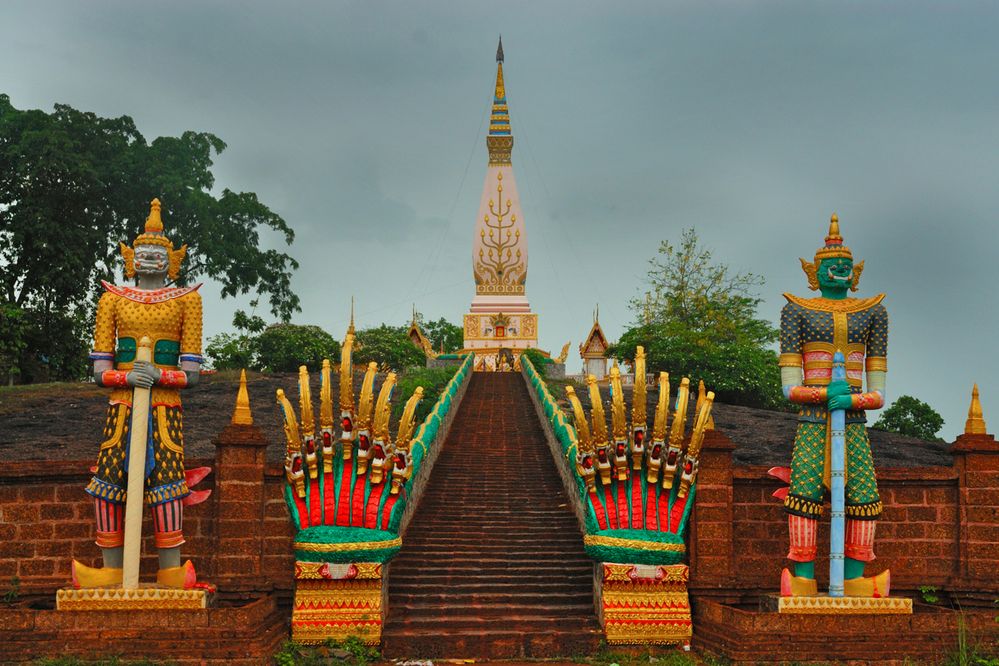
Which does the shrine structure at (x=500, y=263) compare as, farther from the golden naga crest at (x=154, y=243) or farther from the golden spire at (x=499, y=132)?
the golden naga crest at (x=154, y=243)

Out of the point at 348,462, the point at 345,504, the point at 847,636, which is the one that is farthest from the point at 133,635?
the point at 847,636

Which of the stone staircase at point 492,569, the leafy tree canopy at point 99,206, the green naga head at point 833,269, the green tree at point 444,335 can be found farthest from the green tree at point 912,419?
the green tree at point 444,335

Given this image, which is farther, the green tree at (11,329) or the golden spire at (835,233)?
the green tree at (11,329)

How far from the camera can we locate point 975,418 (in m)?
9.37

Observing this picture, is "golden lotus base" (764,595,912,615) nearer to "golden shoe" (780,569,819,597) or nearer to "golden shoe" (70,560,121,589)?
"golden shoe" (780,569,819,597)

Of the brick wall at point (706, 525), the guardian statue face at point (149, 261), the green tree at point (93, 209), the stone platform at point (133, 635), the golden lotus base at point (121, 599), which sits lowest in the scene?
the stone platform at point (133, 635)

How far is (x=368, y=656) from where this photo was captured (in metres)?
8.27

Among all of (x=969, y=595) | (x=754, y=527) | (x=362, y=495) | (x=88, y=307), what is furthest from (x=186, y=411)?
(x=969, y=595)

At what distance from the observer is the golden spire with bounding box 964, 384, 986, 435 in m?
9.34

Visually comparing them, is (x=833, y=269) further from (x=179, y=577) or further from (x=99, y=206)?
(x=99, y=206)

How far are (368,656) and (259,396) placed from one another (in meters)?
14.3

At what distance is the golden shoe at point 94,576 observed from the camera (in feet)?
26.5

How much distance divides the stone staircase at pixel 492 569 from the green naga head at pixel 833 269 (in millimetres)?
4173

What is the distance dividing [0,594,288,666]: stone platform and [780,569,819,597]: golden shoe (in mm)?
4960
